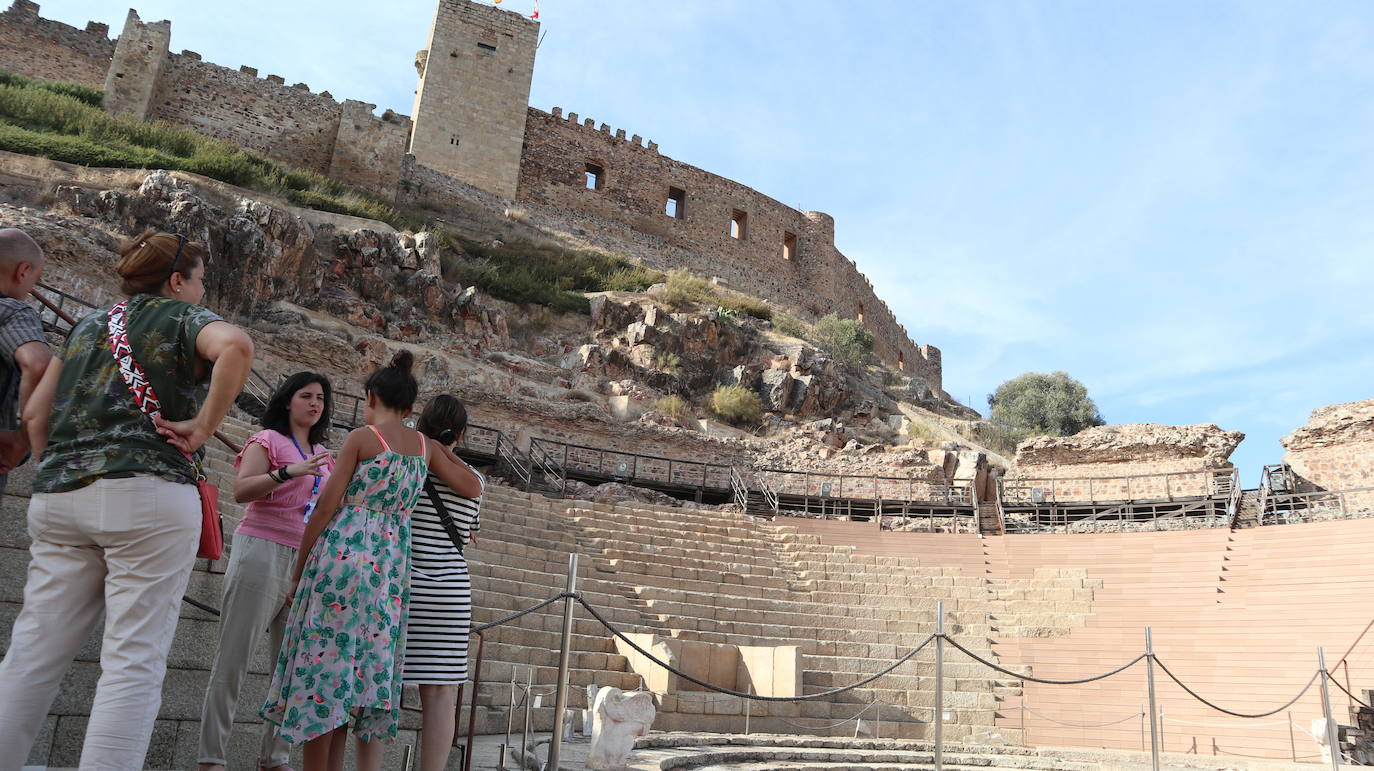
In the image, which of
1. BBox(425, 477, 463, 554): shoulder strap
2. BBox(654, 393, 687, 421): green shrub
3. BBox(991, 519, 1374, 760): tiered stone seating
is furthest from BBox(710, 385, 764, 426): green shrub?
BBox(425, 477, 463, 554): shoulder strap

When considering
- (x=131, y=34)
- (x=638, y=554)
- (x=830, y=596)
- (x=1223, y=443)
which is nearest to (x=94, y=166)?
(x=131, y=34)

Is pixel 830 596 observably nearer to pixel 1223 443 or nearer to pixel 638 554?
pixel 638 554

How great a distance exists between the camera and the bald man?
2.92m

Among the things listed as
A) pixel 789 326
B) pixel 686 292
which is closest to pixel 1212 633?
pixel 686 292

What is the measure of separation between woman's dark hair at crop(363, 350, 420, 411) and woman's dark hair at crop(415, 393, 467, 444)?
0.13 m

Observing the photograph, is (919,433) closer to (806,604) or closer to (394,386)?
(806,604)

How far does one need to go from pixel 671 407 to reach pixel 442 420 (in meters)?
18.0

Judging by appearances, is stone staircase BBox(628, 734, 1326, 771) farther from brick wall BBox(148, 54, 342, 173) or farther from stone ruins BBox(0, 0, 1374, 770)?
brick wall BBox(148, 54, 342, 173)

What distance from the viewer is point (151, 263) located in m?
2.82

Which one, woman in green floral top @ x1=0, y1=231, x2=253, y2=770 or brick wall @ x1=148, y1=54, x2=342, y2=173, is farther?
brick wall @ x1=148, y1=54, x2=342, y2=173

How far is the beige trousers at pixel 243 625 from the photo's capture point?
3.21 meters

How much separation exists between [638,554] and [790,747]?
5.24m

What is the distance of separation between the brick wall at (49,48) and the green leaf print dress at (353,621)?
3043cm

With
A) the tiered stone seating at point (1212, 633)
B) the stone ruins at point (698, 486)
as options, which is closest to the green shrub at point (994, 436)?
the stone ruins at point (698, 486)
